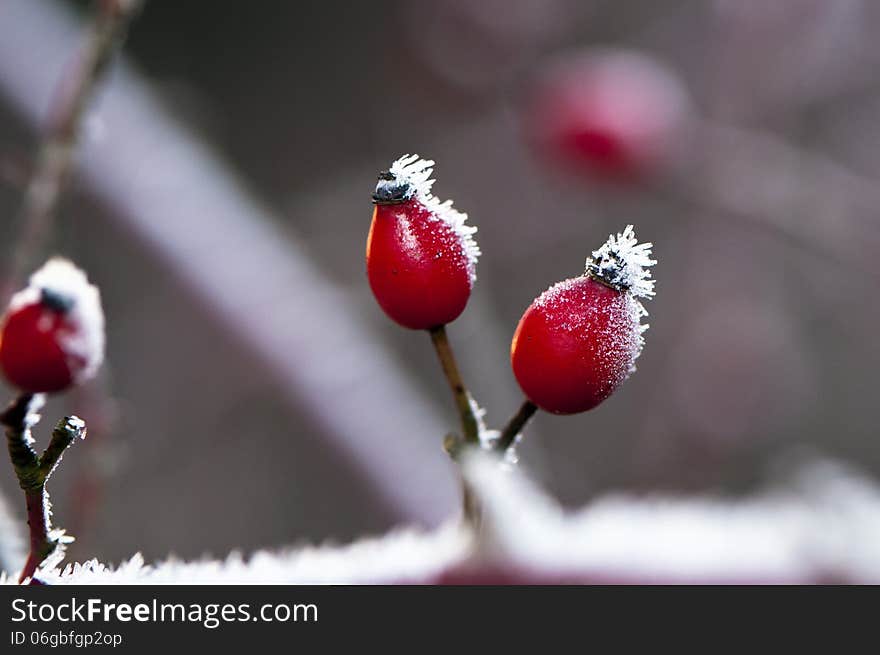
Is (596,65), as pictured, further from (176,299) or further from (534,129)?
(176,299)

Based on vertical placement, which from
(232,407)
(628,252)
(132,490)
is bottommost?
(628,252)

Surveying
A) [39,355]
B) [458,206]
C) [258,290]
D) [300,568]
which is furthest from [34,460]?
[458,206]

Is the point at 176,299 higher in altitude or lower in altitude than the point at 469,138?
lower

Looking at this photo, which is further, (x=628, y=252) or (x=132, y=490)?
(x=132, y=490)

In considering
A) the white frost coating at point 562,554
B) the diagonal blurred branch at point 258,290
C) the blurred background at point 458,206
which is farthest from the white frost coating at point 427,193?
the diagonal blurred branch at point 258,290

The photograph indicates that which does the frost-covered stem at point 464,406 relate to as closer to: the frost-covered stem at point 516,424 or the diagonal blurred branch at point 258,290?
the frost-covered stem at point 516,424
